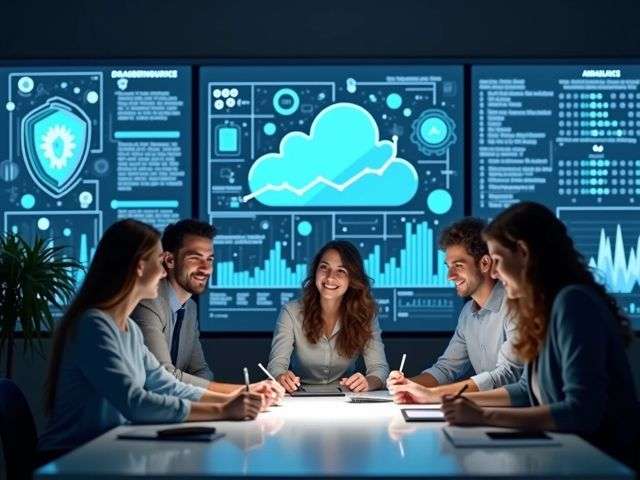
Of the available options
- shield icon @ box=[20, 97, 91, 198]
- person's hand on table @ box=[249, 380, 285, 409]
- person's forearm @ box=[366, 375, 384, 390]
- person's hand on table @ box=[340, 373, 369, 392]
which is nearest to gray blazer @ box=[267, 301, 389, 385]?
person's forearm @ box=[366, 375, 384, 390]

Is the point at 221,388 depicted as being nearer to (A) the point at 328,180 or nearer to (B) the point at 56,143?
(A) the point at 328,180

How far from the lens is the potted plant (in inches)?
204

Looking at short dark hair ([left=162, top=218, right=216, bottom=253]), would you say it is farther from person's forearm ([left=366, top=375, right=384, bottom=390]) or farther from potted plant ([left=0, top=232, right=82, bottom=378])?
person's forearm ([left=366, top=375, right=384, bottom=390])

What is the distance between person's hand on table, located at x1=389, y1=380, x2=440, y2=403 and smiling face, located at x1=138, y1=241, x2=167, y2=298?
1.06 m

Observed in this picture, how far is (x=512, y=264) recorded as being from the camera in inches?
122

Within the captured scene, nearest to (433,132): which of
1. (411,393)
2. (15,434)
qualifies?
(411,393)

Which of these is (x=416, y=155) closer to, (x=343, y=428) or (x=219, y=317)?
(x=219, y=317)

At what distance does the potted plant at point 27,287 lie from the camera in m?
5.17

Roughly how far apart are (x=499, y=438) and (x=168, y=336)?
6.98ft

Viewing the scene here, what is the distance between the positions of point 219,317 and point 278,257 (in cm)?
48

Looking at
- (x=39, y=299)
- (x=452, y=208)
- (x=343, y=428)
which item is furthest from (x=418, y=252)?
(x=343, y=428)

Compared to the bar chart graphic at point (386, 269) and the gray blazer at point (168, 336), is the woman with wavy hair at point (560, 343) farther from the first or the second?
the bar chart graphic at point (386, 269)

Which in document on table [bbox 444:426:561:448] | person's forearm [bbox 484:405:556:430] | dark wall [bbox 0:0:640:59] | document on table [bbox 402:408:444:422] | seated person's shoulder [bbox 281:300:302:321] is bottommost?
document on table [bbox 402:408:444:422]

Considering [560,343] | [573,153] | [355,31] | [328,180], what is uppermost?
[355,31]
